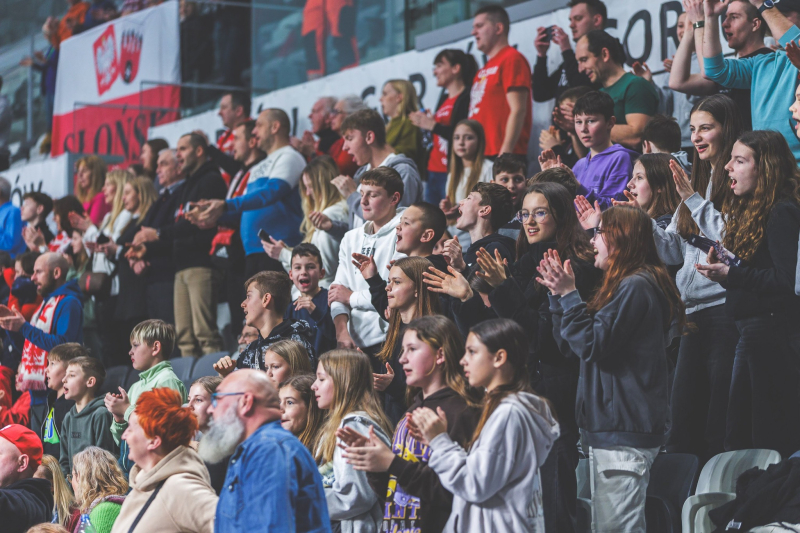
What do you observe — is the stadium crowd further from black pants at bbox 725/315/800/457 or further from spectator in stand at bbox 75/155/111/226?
spectator in stand at bbox 75/155/111/226

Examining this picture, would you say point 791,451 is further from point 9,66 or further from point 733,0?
point 9,66

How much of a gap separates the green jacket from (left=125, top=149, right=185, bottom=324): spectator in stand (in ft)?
6.53

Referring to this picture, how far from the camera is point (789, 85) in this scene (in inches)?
222

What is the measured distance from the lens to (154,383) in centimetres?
633

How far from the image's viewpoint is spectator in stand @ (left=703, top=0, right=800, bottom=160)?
5.64 metres

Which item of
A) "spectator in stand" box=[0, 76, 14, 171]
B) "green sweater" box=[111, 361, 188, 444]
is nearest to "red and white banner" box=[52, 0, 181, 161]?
"spectator in stand" box=[0, 76, 14, 171]

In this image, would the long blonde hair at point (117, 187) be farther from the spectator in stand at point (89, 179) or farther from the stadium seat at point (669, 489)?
the stadium seat at point (669, 489)

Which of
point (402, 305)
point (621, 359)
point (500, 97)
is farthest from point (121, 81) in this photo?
point (621, 359)

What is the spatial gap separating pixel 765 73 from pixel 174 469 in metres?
3.97

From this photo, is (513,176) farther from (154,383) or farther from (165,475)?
(165,475)

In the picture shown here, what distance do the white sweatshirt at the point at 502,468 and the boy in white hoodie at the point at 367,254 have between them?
Result: 2029 mm

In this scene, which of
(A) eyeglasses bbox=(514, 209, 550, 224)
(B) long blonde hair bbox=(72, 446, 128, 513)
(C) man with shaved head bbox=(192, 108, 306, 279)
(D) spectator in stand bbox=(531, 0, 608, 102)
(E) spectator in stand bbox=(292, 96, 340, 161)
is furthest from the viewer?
(E) spectator in stand bbox=(292, 96, 340, 161)

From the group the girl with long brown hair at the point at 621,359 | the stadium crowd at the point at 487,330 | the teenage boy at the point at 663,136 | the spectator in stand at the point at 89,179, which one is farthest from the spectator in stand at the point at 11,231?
the girl with long brown hair at the point at 621,359

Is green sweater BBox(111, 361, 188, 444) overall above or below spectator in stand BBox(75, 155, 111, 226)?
below
